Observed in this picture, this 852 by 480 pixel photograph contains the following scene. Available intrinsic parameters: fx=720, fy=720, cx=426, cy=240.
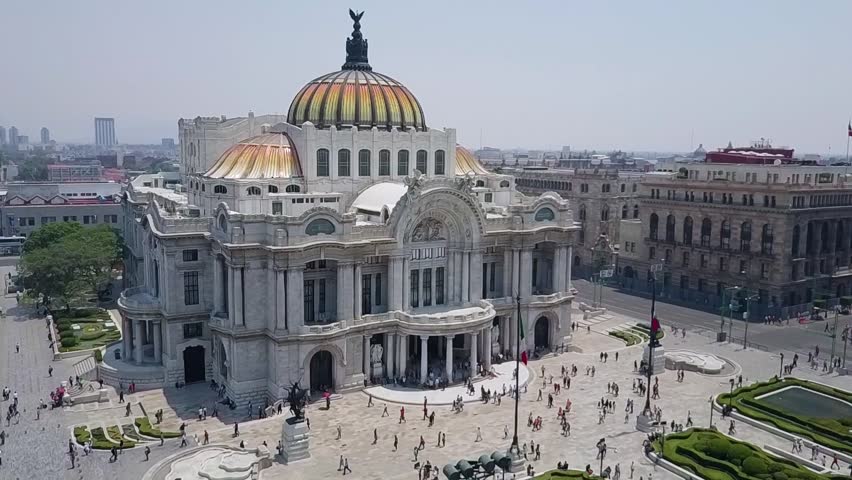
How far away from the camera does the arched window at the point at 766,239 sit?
9200cm

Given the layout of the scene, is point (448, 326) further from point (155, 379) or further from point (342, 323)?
point (155, 379)

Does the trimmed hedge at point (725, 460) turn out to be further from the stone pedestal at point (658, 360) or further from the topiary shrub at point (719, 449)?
the stone pedestal at point (658, 360)

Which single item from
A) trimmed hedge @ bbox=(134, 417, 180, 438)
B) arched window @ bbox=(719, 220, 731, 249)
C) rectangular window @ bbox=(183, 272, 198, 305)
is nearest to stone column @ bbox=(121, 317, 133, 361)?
rectangular window @ bbox=(183, 272, 198, 305)

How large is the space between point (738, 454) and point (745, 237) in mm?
54008

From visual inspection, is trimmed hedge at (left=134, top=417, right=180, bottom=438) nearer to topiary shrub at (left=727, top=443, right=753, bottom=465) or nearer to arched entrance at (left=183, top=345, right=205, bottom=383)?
arched entrance at (left=183, top=345, right=205, bottom=383)

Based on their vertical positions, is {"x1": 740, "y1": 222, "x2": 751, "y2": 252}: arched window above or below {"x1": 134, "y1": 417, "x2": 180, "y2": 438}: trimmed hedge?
above

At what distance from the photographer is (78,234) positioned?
96.4m

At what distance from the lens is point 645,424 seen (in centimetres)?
5450

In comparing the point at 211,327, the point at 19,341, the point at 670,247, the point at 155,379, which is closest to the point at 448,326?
the point at 211,327

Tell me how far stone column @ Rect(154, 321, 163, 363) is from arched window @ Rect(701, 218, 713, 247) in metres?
72.1

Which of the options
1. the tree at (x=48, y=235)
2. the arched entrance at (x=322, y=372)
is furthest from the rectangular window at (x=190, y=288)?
the tree at (x=48, y=235)

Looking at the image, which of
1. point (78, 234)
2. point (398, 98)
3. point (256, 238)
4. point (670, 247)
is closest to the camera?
point (256, 238)

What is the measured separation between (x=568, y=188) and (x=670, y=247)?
84.5ft

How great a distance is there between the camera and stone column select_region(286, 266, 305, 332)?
5941 centimetres
